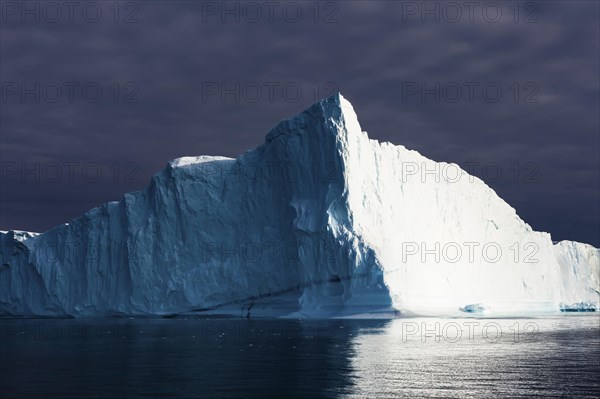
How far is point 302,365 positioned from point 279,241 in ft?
93.0

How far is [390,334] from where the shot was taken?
2894 centimetres

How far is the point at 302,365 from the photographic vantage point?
18391mm

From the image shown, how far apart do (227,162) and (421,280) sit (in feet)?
54.8

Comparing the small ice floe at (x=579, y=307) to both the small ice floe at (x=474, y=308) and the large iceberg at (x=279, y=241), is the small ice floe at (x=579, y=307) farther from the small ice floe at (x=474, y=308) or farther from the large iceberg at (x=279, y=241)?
the small ice floe at (x=474, y=308)

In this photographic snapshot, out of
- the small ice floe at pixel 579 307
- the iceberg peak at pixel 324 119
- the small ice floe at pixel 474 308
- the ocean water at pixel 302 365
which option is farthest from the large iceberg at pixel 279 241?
the small ice floe at pixel 579 307

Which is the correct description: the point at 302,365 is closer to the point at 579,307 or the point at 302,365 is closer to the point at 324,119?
the point at 324,119

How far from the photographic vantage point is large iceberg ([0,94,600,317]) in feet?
143

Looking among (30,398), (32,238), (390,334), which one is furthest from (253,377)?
(32,238)

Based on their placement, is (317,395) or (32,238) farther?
(32,238)

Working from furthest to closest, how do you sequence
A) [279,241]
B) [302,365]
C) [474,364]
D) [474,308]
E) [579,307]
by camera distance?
[579,307]
[474,308]
[279,241]
[474,364]
[302,365]

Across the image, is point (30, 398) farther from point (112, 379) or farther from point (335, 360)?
point (335, 360)

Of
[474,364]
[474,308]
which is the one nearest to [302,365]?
[474,364]

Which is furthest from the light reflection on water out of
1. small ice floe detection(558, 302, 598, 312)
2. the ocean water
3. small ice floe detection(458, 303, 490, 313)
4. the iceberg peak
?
small ice floe detection(558, 302, 598, 312)

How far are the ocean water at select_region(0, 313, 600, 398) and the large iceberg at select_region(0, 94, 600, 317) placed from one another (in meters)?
13.8
